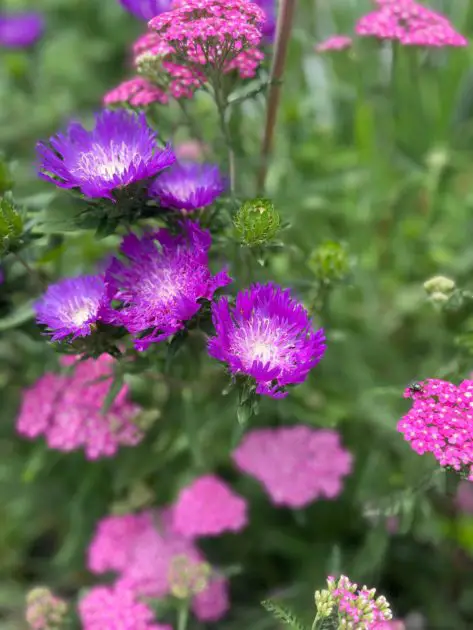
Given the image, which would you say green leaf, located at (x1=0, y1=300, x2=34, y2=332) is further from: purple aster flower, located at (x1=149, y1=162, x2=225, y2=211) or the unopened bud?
the unopened bud

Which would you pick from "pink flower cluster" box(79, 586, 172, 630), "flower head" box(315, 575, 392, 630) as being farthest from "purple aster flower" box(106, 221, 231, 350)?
"pink flower cluster" box(79, 586, 172, 630)

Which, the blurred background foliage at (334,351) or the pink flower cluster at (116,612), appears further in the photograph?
the blurred background foliage at (334,351)

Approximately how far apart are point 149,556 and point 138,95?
80 cm

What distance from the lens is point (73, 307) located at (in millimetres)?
960

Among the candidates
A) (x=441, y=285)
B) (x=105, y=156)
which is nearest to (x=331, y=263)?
(x=441, y=285)

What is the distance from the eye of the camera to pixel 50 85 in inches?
92.0

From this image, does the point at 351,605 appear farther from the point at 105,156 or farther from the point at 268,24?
the point at 268,24

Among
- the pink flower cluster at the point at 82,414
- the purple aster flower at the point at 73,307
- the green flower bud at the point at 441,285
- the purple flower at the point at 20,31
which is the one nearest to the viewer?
the purple aster flower at the point at 73,307

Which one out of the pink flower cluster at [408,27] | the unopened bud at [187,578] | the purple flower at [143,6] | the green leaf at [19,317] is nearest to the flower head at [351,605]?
the unopened bud at [187,578]

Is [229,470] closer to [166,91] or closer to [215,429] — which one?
[215,429]

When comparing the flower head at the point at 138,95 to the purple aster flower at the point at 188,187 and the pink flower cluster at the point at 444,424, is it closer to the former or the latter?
the purple aster flower at the point at 188,187

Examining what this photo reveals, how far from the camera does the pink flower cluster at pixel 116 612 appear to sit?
107 centimetres

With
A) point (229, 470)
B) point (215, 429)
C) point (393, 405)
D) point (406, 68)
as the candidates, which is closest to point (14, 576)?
point (229, 470)

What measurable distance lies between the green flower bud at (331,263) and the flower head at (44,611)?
2.23 feet
